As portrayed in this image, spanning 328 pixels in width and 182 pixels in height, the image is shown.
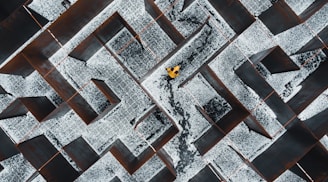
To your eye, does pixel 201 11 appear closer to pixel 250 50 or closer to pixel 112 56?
pixel 250 50

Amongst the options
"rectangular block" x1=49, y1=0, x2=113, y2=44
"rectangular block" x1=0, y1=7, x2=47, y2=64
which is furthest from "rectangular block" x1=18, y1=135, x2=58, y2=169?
"rectangular block" x1=49, y1=0, x2=113, y2=44

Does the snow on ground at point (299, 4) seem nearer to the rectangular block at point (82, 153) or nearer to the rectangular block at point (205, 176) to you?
the rectangular block at point (205, 176)

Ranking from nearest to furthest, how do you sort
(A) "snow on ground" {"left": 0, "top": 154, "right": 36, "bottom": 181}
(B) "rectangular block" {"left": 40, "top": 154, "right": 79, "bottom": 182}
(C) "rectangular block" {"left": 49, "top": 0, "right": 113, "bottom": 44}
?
1. (C) "rectangular block" {"left": 49, "top": 0, "right": 113, "bottom": 44}
2. (B) "rectangular block" {"left": 40, "top": 154, "right": 79, "bottom": 182}
3. (A) "snow on ground" {"left": 0, "top": 154, "right": 36, "bottom": 181}

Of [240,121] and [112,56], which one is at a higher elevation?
[112,56]

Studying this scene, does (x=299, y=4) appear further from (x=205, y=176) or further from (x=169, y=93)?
(x=205, y=176)

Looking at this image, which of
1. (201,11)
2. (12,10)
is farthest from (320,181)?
(12,10)

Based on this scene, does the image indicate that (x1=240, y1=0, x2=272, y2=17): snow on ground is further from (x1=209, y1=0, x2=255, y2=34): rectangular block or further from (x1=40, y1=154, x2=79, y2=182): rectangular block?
(x1=40, y1=154, x2=79, y2=182): rectangular block

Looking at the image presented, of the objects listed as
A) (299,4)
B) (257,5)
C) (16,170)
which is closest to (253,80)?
(257,5)

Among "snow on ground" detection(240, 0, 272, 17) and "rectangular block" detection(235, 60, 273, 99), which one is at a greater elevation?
"snow on ground" detection(240, 0, 272, 17)

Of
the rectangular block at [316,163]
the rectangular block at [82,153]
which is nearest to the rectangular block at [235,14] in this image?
the rectangular block at [316,163]
